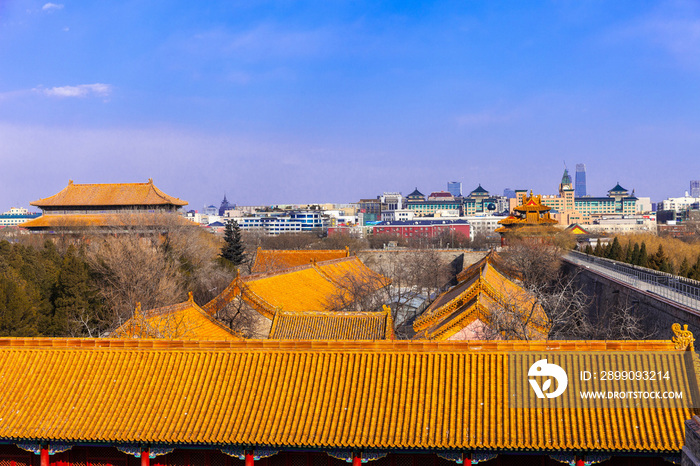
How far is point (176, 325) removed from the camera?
1775 cm

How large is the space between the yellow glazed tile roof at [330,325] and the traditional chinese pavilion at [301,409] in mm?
7548

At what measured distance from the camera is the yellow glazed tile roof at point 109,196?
4756 centimetres

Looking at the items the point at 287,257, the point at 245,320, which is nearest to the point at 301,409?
the point at 245,320

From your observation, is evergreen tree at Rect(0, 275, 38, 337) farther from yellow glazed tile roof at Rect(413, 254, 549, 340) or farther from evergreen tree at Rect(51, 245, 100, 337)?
yellow glazed tile roof at Rect(413, 254, 549, 340)

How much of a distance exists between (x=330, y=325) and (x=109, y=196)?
35.7 meters

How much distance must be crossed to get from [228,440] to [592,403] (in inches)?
219

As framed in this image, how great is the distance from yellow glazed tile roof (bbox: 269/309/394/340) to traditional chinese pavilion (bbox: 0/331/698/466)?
7.55 metres

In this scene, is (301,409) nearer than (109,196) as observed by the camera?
Yes

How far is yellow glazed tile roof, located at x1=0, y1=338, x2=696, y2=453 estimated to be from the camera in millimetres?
8844

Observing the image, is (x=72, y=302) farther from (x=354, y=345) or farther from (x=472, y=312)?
(x=354, y=345)

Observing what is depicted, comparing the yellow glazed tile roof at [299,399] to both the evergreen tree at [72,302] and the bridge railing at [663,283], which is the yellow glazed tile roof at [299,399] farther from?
the evergreen tree at [72,302]

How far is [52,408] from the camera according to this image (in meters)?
9.75

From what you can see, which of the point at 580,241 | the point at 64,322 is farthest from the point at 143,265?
the point at 580,241

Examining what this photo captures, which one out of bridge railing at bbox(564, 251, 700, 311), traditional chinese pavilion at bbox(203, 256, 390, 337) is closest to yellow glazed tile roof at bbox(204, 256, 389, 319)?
traditional chinese pavilion at bbox(203, 256, 390, 337)
